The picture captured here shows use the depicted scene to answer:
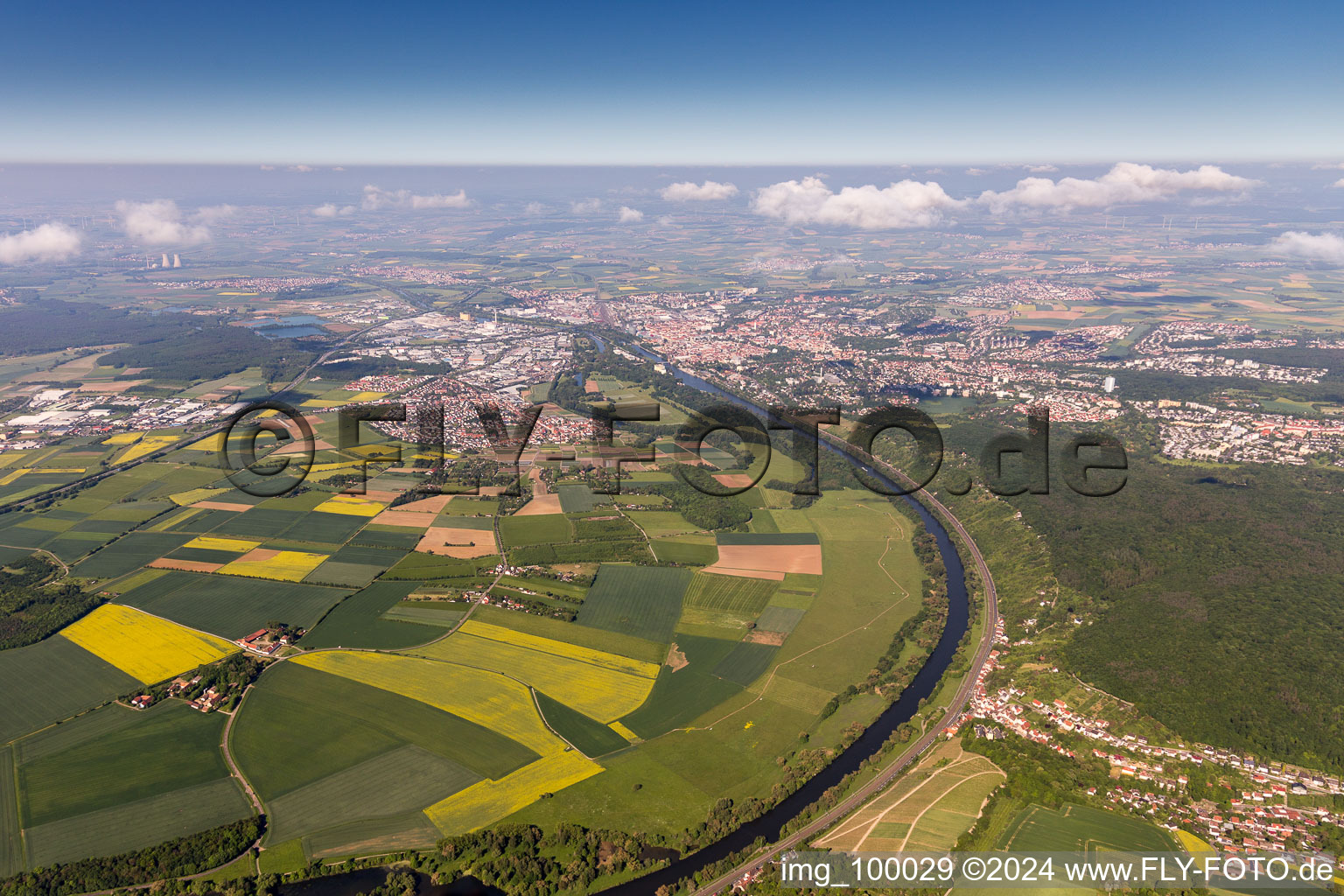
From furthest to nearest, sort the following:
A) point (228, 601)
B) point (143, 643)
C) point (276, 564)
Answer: point (276, 564)
point (228, 601)
point (143, 643)

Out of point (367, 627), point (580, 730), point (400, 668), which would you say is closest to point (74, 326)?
point (367, 627)

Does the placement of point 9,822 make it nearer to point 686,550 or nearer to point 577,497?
point 686,550

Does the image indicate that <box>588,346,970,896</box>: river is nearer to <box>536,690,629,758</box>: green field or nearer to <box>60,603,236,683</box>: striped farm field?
<box>536,690,629,758</box>: green field

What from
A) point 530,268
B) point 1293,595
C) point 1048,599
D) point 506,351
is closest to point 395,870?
point 1048,599

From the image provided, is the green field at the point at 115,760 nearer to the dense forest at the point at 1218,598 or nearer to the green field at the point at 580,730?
the green field at the point at 580,730

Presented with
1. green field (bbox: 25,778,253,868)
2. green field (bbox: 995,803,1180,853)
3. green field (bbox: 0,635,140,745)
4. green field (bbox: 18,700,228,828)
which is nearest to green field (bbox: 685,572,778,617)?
green field (bbox: 995,803,1180,853)

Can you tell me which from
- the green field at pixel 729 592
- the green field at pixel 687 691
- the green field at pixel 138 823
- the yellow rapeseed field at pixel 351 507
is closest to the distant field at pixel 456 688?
the green field at pixel 687 691

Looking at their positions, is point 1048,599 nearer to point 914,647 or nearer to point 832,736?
point 914,647
